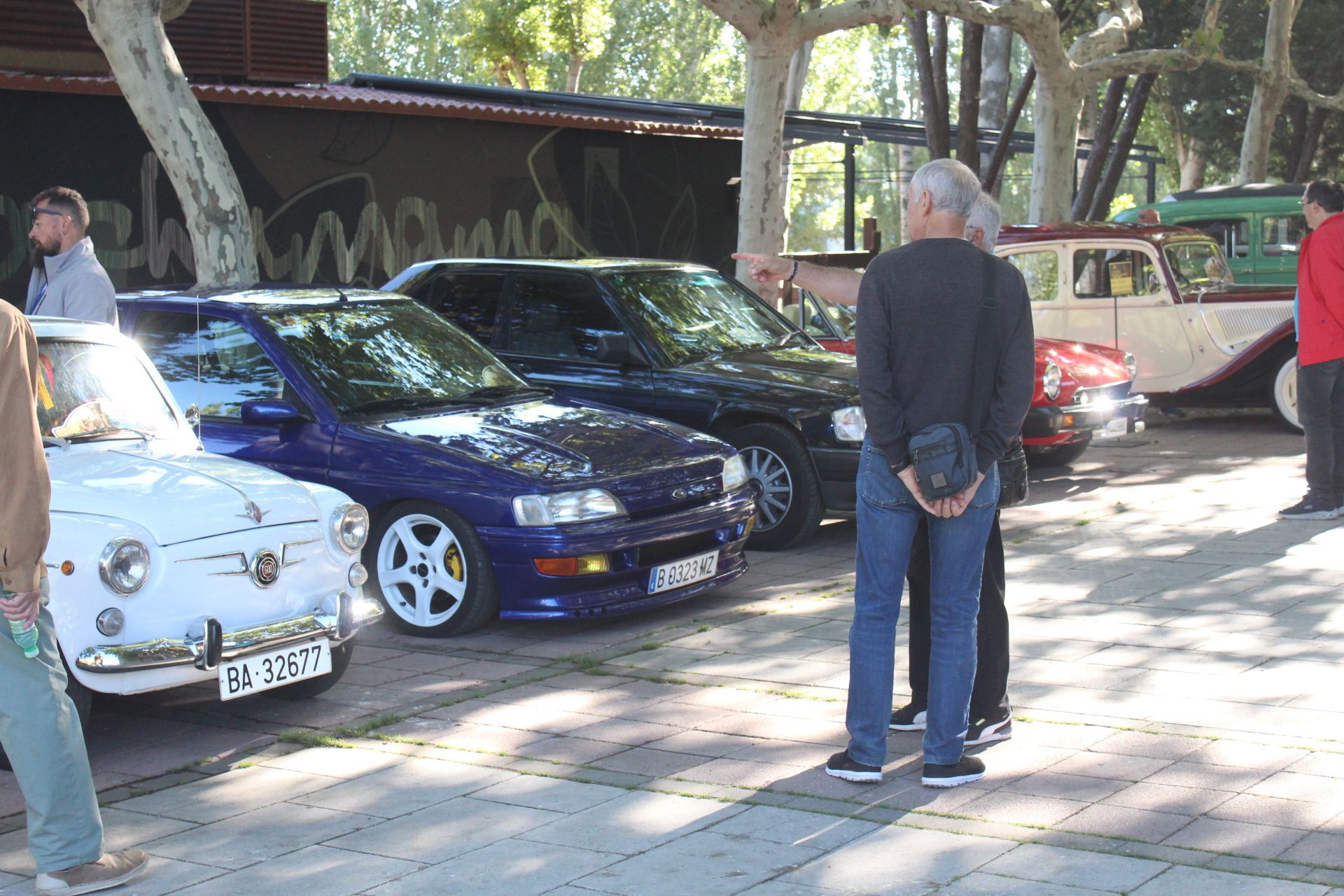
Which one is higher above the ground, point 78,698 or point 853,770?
point 78,698

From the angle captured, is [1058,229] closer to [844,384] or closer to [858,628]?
[844,384]

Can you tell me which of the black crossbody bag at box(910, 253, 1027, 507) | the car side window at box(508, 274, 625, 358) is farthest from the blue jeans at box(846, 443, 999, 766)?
the car side window at box(508, 274, 625, 358)

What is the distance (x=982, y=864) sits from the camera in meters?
4.21

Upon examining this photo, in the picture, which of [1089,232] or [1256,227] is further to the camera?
[1256,227]

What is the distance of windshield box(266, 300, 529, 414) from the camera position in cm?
760

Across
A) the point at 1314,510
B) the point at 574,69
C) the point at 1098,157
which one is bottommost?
the point at 1314,510

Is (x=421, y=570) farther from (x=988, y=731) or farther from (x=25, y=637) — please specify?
(x=25, y=637)

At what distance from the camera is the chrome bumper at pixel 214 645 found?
5.03 meters

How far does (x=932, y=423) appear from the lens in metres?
4.73

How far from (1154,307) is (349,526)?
33.3 ft

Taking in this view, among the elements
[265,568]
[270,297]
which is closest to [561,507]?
[265,568]

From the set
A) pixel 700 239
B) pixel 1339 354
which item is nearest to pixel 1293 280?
pixel 700 239

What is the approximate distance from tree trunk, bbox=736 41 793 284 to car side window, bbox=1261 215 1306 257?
8374 millimetres

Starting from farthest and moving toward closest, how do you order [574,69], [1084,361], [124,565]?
[574,69], [1084,361], [124,565]
